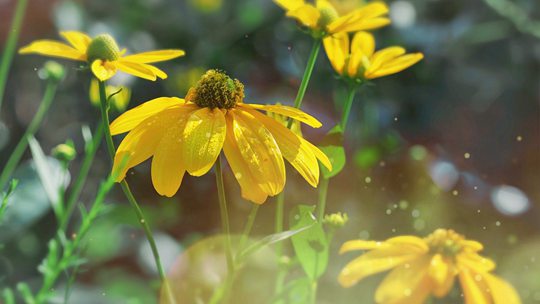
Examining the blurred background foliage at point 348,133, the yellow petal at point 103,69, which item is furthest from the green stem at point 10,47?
the yellow petal at point 103,69

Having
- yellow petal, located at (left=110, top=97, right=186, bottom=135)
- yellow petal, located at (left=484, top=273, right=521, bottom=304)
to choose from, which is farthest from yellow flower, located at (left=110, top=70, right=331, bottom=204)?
yellow petal, located at (left=484, top=273, right=521, bottom=304)

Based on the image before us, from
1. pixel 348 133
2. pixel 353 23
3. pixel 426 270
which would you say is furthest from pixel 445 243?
pixel 348 133

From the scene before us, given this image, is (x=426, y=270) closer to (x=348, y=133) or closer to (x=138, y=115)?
(x=138, y=115)

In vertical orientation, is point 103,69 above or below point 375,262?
above

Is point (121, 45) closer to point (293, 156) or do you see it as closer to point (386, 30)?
point (386, 30)

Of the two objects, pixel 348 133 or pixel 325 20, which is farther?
pixel 348 133

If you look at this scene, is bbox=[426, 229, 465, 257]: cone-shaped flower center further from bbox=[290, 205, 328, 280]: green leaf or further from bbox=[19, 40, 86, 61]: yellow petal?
bbox=[19, 40, 86, 61]: yellow petal
